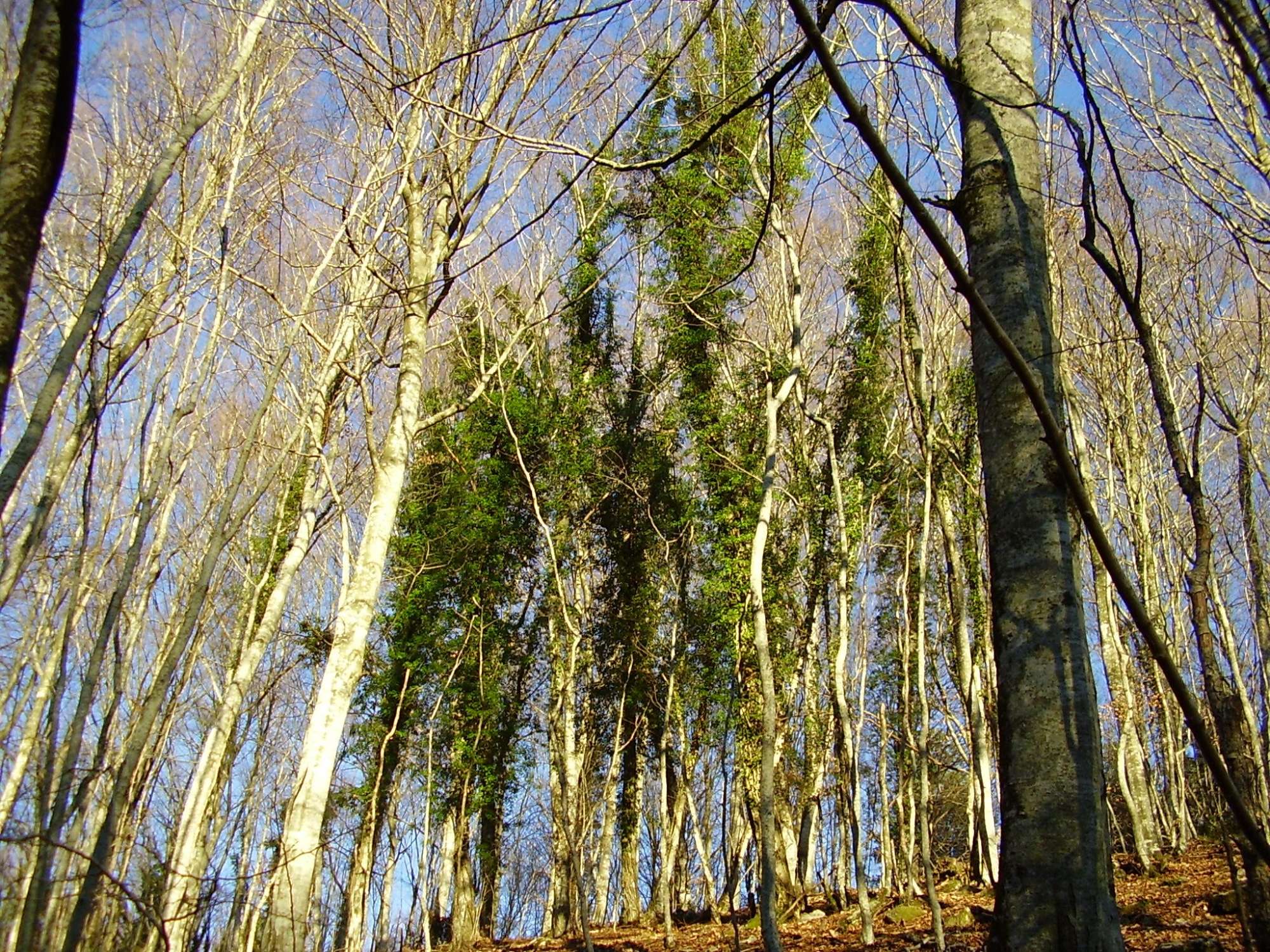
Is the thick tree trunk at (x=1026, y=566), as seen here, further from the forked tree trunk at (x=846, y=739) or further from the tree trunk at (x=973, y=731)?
the forked tree trunk at (x=846, y=739)

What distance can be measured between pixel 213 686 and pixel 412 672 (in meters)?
3.39

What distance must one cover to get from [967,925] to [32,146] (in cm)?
932

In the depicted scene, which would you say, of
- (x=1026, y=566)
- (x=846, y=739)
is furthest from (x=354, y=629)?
(x=846, y=739)

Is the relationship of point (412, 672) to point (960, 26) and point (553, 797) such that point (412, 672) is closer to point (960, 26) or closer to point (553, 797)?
point (553, 797)

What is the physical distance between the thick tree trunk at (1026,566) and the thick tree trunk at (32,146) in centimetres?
196

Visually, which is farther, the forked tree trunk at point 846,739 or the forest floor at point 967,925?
the forked tree trunk at point 846,739

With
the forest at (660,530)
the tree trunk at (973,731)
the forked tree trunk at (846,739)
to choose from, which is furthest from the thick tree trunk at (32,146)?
the forked tree trunk at (846,739)

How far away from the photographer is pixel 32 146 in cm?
167

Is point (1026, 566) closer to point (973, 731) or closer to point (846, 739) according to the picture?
point (973, 731)

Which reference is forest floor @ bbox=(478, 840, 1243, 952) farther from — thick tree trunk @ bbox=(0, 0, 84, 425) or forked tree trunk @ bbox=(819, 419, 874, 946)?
thick tree trunk @ bbox=(0, 0, 84, 425)

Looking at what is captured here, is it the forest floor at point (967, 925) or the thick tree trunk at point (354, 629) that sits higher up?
the thick tree trunk at point (354, 629)

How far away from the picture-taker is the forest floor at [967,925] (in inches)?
252

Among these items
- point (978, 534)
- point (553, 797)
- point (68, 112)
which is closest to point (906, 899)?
point (553, 797)

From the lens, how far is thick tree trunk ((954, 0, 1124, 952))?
1292 millimetres
